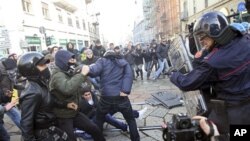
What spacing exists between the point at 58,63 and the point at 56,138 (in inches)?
39.0

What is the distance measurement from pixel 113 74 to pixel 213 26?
2434mm

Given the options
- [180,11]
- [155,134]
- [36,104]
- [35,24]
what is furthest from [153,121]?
[180,11]

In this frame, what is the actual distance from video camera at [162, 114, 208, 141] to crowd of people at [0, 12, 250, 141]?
0.05 m

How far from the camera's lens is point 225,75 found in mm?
2240

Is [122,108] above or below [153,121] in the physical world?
above

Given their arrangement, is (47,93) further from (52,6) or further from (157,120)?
(52,6)

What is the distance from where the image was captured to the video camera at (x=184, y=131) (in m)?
2.02

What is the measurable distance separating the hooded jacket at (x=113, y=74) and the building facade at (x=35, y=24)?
7.59m

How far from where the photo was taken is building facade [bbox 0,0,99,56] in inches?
580

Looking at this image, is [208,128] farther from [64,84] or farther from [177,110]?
[177,110]

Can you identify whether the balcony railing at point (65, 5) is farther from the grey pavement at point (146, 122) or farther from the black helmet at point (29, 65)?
the black helmet at point (29, 65)

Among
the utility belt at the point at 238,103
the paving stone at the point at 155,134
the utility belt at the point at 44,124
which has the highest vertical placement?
the utility belt at the point at 238,103

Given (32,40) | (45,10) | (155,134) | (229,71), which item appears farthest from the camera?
(45,10)

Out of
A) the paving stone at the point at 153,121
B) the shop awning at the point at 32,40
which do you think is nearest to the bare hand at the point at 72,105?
the paving stone at the point at 153,121
